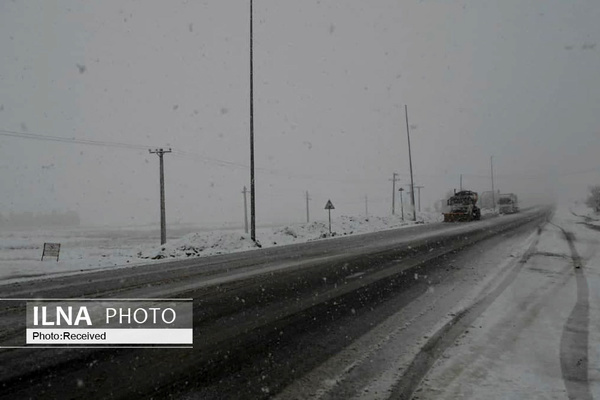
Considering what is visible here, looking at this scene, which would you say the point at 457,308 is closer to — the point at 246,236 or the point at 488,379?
the point at 488,379

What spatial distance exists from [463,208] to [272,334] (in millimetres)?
35446

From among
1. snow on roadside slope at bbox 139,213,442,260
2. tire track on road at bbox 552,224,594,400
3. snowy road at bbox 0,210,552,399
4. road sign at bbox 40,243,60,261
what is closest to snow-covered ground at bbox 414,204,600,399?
tire track on road at bbox 552,224,594,400

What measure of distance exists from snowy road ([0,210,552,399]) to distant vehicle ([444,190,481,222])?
28.1 m

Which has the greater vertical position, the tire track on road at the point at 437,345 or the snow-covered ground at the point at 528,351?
the tire track on road at the point at 437,345

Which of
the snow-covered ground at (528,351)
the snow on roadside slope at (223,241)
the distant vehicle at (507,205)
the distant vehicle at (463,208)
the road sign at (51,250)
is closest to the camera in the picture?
the snow-covered ground at (528,351)

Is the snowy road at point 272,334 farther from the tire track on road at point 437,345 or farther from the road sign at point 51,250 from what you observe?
the road sign at point 51,250

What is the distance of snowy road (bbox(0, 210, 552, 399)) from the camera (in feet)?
9.99

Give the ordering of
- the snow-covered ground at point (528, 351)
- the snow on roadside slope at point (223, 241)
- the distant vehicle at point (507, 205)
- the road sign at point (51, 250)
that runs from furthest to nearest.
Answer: the distant vehicle at point (507, 205)
the road sign at point (51, 250)
the snow on roadside slope at point (223, 241)
the snow-covered ground at point (528, 351)

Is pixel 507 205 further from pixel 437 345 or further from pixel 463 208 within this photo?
pixel 437 345

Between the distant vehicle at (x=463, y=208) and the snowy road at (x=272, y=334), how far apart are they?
28118 mm

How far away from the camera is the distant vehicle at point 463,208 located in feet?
115

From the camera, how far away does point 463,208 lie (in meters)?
36.1

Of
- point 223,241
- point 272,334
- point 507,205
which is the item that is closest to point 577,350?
point 272,334

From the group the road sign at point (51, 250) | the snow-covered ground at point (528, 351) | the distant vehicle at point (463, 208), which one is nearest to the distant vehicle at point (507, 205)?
the distant vehicle at point (463, 208)
